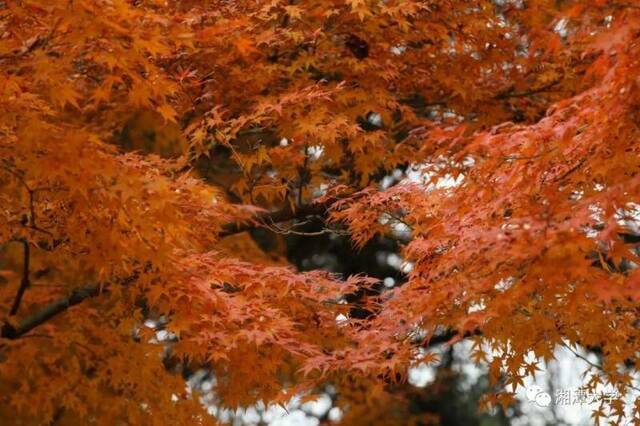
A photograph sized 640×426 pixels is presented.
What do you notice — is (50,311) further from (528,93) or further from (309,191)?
(528,93)

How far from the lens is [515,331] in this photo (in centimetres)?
407

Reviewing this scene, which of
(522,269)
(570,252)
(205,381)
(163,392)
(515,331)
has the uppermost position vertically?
(570,252)

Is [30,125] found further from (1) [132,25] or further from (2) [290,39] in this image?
(2) [290,39]

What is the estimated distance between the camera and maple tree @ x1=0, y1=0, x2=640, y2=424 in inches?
139

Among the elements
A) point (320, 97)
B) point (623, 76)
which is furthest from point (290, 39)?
point (623, 76)

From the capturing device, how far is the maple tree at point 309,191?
3539 mm

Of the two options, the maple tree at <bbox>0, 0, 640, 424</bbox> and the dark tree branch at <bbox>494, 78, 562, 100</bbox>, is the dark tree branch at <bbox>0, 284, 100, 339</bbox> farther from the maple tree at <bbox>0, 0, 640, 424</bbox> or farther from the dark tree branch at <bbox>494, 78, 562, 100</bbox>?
the dark tree branch at <bbox>494, 78, 562, 100</bbox>

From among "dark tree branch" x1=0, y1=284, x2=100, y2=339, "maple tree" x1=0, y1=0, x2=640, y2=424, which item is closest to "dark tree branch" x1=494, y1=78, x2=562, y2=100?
"maple tree" x1=0, y1=0, x2=640, y2=424

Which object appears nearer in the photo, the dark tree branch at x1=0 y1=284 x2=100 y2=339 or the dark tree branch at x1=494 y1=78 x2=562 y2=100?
the dark tree branch at x1=0 y1=284 x2=100 y2=339

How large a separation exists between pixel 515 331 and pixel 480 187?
27.6 inches

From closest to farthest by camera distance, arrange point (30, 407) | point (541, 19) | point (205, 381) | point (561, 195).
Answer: point (561, 195) < point (30, 407) < point (541, 19) < point (205, 381)

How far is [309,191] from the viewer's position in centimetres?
645

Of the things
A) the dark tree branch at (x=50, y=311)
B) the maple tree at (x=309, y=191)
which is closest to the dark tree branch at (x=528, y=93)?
the maple tree at (x=309, y=191)

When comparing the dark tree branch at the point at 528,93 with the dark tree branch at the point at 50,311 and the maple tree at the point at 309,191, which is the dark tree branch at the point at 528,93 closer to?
the maple tree at the point at 309,191
